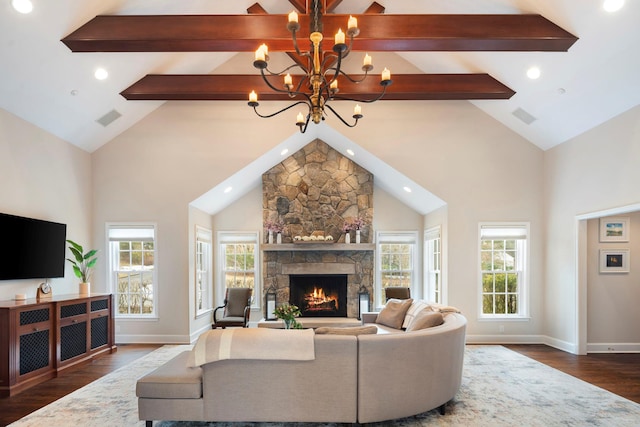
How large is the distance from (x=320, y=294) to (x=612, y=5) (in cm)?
661

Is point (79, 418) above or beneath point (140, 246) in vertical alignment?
beneath

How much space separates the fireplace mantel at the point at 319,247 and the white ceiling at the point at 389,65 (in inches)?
126

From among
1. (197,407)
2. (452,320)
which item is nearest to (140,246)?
(197,407)

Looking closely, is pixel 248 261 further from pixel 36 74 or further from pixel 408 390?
pixel 408 390

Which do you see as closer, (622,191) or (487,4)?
(487,4)

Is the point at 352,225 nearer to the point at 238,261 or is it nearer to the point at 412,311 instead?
the point at 238,261

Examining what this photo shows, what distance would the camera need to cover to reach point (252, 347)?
3.57 meters

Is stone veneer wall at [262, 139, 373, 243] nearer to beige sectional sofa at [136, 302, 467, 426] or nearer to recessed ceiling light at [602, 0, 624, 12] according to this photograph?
recessed ceiling light at [602, 0, 624, 12]

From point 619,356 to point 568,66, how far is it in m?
4.18

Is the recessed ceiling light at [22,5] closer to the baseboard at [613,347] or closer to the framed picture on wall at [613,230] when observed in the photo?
the framed picture on wall at [613,230]

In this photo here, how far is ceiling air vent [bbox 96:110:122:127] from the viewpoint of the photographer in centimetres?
673

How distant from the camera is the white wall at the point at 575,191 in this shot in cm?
550

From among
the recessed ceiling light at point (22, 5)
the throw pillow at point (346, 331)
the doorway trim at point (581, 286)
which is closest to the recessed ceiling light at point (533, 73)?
the doorway trim at point (581, 286)

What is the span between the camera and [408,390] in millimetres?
3688
